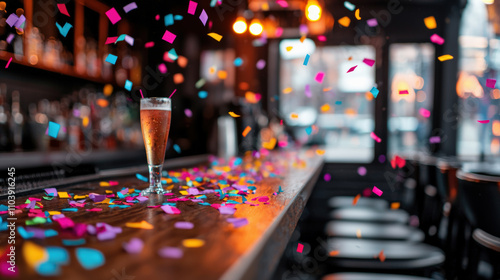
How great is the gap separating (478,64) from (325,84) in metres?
2.17

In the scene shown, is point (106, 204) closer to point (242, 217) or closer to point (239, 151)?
point (242, 217)

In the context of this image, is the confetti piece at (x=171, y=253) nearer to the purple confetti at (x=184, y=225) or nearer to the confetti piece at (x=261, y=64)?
the purple confetti at (x=184, y=225)

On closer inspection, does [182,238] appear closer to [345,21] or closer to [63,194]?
[63,194]

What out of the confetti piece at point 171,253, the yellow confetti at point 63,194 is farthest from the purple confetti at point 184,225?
the yellow confetti at point 63,194

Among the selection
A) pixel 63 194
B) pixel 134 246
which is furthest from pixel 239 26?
pixel 134 246

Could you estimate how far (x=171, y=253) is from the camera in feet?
1.47

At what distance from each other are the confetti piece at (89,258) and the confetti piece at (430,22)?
5214mm

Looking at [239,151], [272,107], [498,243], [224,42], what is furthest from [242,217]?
[272,107]

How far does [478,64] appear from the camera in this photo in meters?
4.86

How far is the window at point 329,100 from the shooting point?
5.25 m

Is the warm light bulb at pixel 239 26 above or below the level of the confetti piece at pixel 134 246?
above

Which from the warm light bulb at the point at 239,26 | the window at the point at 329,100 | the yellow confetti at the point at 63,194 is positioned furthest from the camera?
the window at the point at 329,100

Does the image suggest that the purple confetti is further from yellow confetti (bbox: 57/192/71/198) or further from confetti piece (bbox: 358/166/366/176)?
confetti piece (bbox: 358/166/366/176)

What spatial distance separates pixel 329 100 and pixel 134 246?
5.82m
